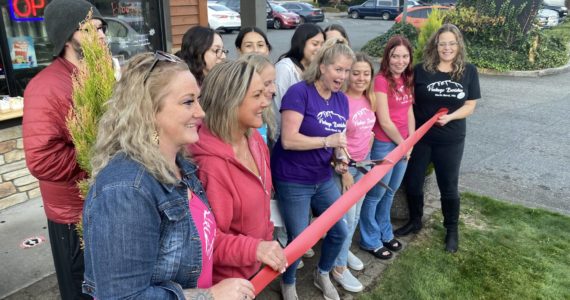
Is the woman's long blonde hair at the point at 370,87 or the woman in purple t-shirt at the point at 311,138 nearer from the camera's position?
the woman in purple t-shirt at the point at 311,138

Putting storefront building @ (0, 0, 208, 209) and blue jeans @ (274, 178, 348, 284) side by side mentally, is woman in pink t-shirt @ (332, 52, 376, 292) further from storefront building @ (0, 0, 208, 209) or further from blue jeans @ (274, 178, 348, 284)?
storefront building @ (0, 0, 208, 209)

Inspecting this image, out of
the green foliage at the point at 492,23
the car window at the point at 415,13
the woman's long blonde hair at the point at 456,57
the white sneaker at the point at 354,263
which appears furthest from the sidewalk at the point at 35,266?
the car window at the point at 415,13

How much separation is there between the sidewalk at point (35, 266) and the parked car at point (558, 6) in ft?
92.8

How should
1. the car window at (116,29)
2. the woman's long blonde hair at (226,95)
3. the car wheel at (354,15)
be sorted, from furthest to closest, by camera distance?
1. the car wheel at (354,15)
2. the car window at (116,29)
3. the woman's long blonde hair at (226,95)

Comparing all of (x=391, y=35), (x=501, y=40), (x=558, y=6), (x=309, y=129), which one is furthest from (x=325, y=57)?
(x=558, y=6)

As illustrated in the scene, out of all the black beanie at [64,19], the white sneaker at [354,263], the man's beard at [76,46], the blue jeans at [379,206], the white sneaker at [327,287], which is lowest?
the white sneaker at [354,263]

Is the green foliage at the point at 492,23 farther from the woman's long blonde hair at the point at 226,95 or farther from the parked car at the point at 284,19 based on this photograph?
the woman's long blonde hair at the point at 226,95

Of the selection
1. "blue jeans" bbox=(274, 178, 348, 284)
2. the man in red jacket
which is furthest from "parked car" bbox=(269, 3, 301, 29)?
the man in red jacket

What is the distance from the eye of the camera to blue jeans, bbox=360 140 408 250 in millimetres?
Result: 3871

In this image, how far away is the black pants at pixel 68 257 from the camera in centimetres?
233

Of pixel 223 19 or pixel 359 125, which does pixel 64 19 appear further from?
pixel 223 19

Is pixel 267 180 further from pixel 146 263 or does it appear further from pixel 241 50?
pixel 241 50

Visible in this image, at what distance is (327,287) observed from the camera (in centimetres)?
345

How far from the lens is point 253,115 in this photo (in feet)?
7.29
